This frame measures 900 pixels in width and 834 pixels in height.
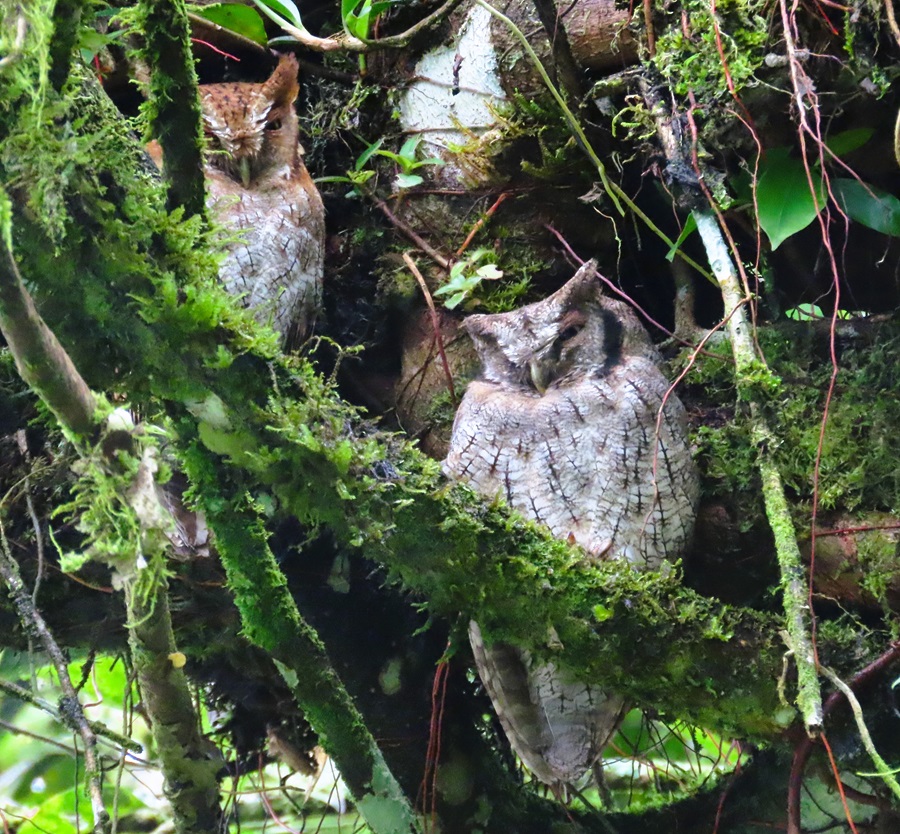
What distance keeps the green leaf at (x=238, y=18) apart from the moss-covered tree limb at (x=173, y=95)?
1.33 metres

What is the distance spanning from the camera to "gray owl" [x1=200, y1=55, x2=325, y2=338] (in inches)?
97.0

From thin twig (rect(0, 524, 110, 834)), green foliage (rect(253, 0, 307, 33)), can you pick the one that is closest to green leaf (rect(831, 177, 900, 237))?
green foliage (rect(253, 0, 307, 33))

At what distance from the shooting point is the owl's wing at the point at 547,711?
201 cm

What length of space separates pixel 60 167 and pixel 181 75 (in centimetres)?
24

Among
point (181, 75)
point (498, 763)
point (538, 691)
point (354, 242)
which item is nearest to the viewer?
point (181, 75)

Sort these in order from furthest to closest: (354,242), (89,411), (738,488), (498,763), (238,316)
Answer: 1. (354,242)
2. (498,763)
3. (738,488)
4. (238,316)
5. (89,411)

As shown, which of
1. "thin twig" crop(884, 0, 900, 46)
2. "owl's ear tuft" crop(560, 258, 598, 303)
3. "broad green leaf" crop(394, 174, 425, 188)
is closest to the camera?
"thin twig" crop(884, 0, 900, 46)

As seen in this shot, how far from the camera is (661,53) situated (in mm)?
2119

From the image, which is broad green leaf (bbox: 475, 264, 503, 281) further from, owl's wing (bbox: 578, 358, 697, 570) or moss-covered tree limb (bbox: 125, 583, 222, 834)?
moss-covered tree limb (bbox: 125, 583, 222, 834)

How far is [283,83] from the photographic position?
107 inches

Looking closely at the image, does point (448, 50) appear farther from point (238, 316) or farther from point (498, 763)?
point (498, 763)

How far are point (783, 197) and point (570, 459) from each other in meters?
0.72

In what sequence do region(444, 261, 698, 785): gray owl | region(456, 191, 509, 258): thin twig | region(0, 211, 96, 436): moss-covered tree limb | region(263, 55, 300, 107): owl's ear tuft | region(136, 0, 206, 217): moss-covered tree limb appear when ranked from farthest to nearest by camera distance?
region(263, 55, 300, 107): owl's ear tuft → region(456, 191, 509, 258): thin twig → region(444, 261, 698, 785): gray owl → region(136, 0, 206, 217): moss-covered tree limb → region(0, 211, 96, 436): moss-covered tree limb

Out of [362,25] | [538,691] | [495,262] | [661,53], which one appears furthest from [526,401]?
[362,25]
